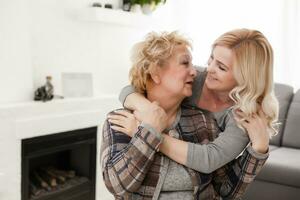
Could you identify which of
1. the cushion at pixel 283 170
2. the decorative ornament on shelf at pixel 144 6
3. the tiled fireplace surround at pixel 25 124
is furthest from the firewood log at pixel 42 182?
the decorative ornament on shelf at pixel 144 6

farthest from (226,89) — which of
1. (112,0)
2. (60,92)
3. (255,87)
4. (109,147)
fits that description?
(112,0)

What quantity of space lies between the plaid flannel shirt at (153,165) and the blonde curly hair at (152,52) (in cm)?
24

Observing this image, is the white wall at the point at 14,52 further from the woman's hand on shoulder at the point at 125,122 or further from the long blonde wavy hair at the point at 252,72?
the long blonde wavy hair at the point at 252,72

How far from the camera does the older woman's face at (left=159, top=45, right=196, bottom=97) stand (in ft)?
5.10

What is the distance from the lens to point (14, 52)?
9.68 feet

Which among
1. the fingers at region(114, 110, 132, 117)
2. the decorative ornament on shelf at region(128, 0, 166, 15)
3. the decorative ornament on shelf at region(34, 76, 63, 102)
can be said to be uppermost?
the decorative ornament on shelf at region(128, 0, 166, 15)

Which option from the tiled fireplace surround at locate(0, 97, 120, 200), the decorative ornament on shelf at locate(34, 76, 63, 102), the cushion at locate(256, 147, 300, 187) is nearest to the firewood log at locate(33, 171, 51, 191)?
the tiled fireplace surround at locate(0, 97, 120, 200)

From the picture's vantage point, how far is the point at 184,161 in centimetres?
144

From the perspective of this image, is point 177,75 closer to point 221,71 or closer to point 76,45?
point 221,71

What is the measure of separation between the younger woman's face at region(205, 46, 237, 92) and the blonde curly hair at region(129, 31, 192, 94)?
0.15m

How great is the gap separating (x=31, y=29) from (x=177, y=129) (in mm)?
2029

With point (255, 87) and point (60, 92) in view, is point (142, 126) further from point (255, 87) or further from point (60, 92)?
point (60, 92)

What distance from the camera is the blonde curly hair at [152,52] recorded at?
1.55 meters

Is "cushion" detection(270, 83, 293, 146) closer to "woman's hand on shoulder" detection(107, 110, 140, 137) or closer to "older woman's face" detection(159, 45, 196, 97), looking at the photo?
"older woman's face" detection(159, 45, 196, 97)
